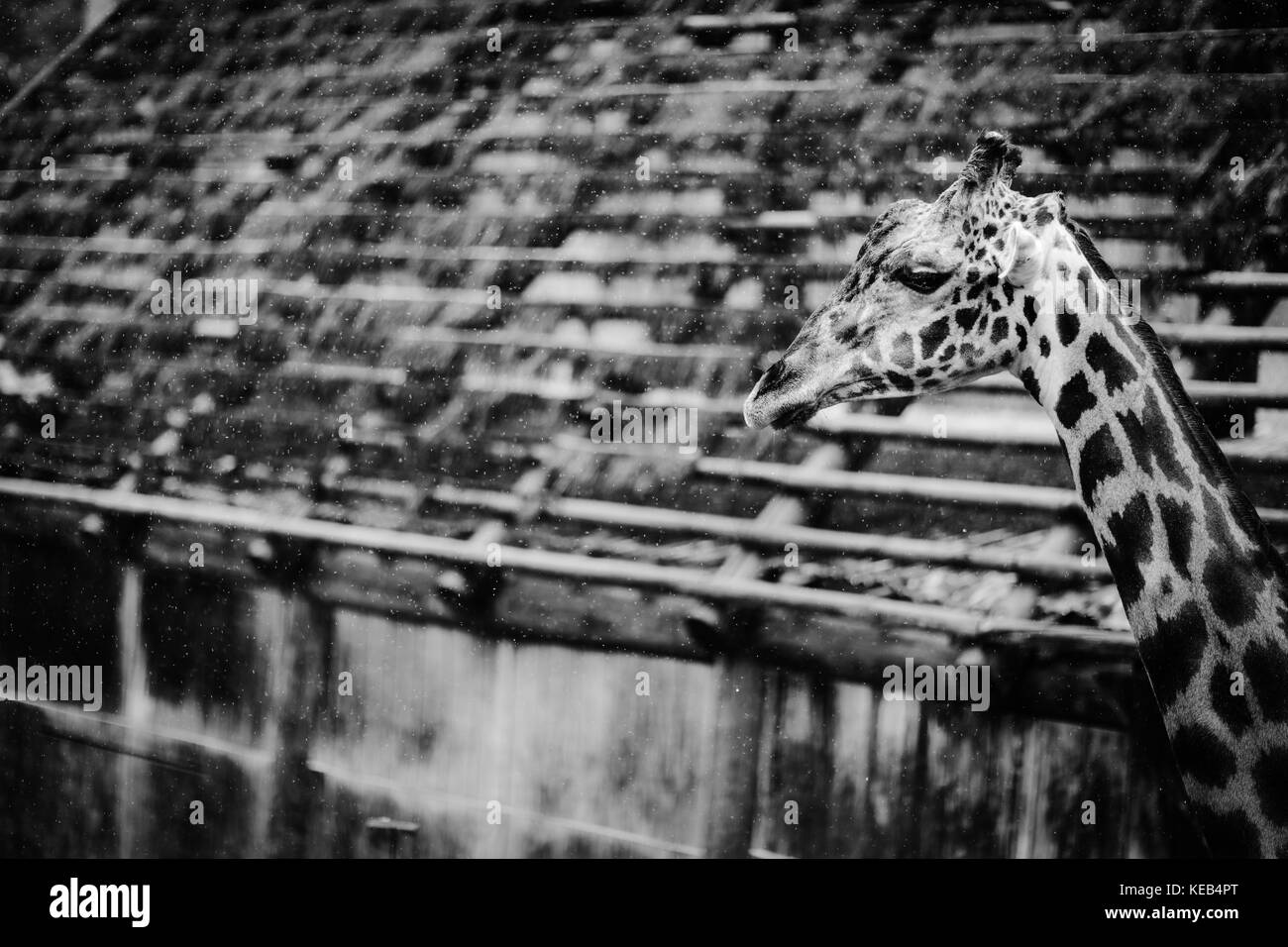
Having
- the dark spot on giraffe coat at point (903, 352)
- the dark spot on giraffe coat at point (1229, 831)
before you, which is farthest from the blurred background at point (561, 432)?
the dark spot on giraffe coat at point (903, 352)

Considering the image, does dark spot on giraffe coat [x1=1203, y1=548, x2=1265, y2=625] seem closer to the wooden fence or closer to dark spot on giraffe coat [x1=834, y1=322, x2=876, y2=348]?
the wooden fence

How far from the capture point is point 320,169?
8.97 feet

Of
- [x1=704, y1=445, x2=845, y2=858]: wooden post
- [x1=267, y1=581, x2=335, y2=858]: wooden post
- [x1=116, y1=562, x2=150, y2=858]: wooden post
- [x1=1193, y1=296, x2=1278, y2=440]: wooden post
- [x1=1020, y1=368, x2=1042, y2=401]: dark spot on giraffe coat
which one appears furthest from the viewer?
[x1=116, y1=562, x2=150, y2=858]: wooden post

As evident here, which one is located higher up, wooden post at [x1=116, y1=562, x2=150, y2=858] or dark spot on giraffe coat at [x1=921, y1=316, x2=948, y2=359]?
dark spot on giraffe coat at [x1=921, y1=316, x2=948, y2=359]

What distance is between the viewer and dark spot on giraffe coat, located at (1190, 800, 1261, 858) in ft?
5.48

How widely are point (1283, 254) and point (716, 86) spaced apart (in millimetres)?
1247

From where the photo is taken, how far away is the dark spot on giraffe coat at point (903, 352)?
1.81 m

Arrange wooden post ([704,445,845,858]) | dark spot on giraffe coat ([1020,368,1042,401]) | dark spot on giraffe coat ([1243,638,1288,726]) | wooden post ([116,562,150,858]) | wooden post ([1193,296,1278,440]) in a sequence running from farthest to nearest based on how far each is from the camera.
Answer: wooden post ([116,562,150,858]), wooden post ([704,445,845,858]), wooden post ([1193,296,1278,440]), dark spot on giraffe coat ([1020,368,1042,401]), dark spot on giraffe coat ([1243,638,1288,726])

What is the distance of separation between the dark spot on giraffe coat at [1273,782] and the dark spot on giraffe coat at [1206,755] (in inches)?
1.5

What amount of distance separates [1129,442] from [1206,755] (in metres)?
0.50

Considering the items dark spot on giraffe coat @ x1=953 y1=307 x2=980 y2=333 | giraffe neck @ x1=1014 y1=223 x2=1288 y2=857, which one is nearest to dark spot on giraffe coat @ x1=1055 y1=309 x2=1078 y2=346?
giraffe neck @ x1=1014 y1=223 x2=1288 y2=857

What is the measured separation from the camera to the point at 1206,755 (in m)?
1.69
